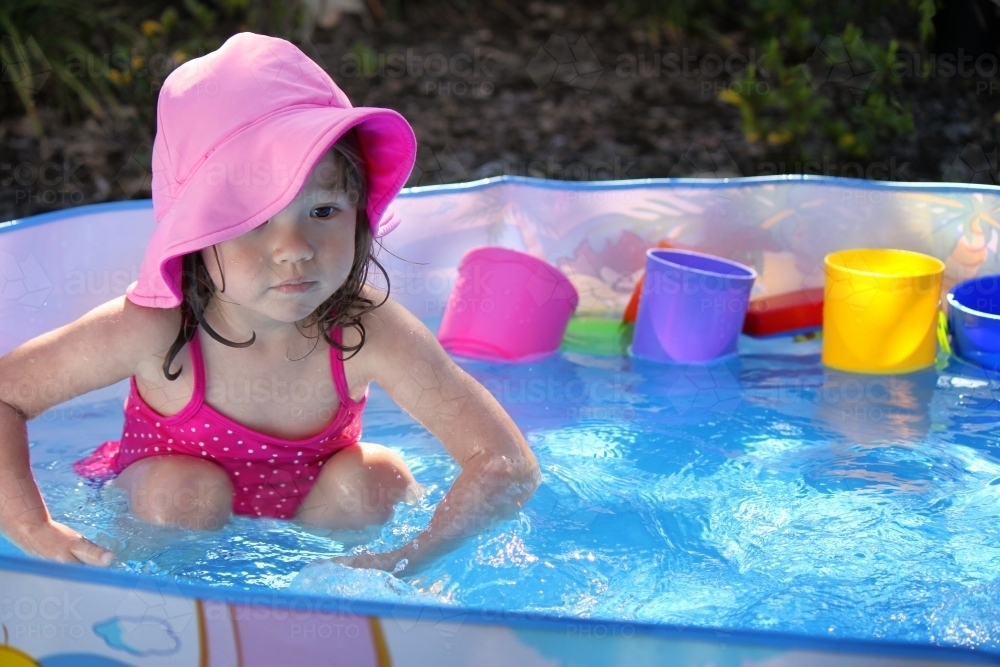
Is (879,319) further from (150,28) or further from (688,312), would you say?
(150,28)

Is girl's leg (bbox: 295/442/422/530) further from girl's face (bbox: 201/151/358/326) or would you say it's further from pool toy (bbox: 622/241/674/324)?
pool toy (bbox: 622/241/674/324)

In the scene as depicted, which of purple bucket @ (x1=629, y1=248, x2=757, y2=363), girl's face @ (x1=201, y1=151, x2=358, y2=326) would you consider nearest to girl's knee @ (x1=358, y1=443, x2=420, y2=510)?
girl's face @ (x1=201, y1=151, x2=358, y2=326)

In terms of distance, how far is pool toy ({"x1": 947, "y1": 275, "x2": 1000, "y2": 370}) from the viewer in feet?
8.38

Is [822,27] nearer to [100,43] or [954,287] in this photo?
[954,287]

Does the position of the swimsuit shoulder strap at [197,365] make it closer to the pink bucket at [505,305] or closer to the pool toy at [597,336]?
the pink bucket at [505,305]

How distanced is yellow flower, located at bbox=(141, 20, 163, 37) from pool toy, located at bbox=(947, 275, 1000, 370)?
3177 millimetres

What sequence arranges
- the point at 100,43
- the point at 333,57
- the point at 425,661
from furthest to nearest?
1. the point at 333,57
2. the point at 100,43
3. the point at 425,661

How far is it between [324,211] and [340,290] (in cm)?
21

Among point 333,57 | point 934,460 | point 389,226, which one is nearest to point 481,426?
point 389,226

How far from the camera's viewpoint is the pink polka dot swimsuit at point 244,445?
189cm

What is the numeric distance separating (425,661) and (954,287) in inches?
71.3

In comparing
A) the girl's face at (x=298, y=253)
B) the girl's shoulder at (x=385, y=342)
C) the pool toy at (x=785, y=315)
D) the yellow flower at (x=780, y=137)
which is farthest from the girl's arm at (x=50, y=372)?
the yellow flower at (x=780, y=137)

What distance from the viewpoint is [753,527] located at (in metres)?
1.98

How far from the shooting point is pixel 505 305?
2.67 meters
